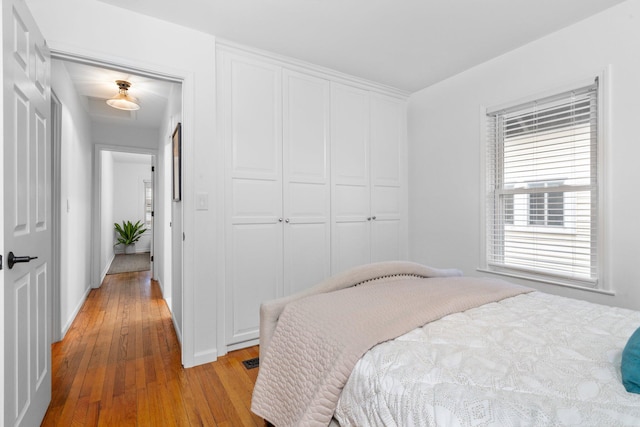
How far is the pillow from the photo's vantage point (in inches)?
29.6

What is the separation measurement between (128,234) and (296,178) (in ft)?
20.9

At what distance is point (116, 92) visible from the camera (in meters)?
3.50

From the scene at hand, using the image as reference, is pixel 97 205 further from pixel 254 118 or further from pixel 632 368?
pixel 632 368

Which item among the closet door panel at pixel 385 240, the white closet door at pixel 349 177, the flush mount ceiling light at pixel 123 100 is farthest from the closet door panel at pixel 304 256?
the flush mount ceiling light at pixel 123 100

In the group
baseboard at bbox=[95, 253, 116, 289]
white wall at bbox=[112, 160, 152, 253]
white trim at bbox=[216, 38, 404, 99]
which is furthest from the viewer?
white wall at bbox=[112, 160, 152, 253]

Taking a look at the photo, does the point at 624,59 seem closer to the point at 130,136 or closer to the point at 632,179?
the point at 632,179

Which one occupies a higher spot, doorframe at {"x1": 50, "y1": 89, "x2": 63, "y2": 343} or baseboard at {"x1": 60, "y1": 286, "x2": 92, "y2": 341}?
doorframe at {"x1": 50, "y1": 89, "x2": 63, "y2": 343}

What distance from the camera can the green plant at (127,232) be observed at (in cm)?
748

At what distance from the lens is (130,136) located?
4.62 metres

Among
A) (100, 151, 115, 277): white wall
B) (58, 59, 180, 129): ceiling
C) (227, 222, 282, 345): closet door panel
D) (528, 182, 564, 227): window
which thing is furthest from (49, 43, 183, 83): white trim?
(100, 151, 115, 277): white wall

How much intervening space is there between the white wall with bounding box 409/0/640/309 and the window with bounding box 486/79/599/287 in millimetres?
112

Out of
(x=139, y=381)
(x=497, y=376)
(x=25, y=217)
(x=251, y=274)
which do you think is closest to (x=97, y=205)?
(x=251, y=274)

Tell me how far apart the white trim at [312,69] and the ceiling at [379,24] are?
5cm

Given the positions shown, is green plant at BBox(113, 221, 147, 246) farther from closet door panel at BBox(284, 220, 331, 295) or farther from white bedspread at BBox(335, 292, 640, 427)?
white bedspread at BBox(335, 292, 640, 427)
